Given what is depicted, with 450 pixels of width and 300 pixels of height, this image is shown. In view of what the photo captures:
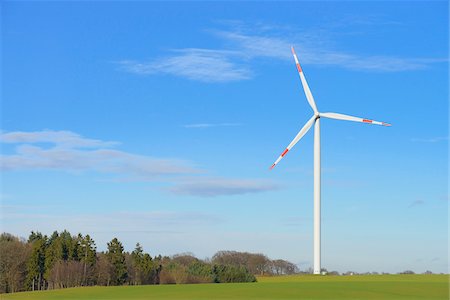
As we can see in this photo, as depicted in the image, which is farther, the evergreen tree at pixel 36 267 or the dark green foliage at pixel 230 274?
the dark green foliage at pixel 230 274

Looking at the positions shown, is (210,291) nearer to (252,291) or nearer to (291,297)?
(252,291)

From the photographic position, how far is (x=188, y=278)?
124 meters

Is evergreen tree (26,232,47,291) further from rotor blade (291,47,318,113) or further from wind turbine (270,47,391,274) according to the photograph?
rotor blade (291,47,318,113)

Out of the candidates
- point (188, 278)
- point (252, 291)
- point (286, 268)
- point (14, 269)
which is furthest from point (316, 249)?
point (286, 268)

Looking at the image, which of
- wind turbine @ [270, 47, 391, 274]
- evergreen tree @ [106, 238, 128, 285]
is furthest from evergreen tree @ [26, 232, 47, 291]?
wind turbine @ [270, 47, 391, 274]

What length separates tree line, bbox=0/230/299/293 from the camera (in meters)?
115

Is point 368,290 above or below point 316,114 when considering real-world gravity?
below

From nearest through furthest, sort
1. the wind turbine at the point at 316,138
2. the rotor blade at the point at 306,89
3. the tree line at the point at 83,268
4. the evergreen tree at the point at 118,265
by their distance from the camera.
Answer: the wind turbine at the point at 316,138 < the rotor blade at the point at 306,89 < the tree line at the point at 83,268 < the evergreen tree at the point at 118,265

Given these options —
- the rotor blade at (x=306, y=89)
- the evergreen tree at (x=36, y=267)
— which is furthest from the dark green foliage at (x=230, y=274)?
the rotor blade at (x=306, y=89)

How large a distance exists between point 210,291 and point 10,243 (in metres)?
65.6

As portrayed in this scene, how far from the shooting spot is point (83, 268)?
4587 inches

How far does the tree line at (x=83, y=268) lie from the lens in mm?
114625

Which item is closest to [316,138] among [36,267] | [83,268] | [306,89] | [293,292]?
[306,89]

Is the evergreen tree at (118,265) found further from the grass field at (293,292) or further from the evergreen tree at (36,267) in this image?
the grass field at (293,292)
